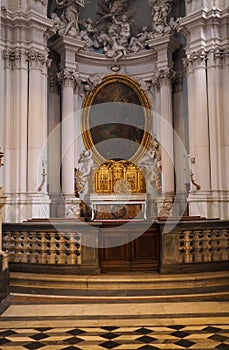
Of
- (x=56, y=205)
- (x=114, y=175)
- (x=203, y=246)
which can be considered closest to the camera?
(x=203, y=246)

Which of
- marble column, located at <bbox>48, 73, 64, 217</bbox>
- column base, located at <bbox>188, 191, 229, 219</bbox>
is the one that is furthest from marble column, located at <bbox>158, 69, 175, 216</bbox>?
marble column, located at <bbox>48, 73, 64, 217</bbox>

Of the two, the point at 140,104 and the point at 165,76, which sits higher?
the point at 165,76

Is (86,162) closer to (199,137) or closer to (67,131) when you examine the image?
(67,131)

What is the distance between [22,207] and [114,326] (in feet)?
25.5

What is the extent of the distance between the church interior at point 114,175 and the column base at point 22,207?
0.14 feet

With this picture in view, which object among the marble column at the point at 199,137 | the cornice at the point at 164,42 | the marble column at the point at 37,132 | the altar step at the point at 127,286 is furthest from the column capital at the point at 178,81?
the altar step at the point at 127,286

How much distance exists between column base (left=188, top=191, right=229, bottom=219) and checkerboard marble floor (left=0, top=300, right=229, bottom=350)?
21.3 feet

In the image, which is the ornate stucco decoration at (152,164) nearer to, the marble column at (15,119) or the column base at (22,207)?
the column base at (22,207)

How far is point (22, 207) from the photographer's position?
41.7 feet

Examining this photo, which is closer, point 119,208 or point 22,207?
point 22,207

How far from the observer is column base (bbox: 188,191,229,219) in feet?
A: 42.3

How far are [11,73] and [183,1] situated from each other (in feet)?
22.5

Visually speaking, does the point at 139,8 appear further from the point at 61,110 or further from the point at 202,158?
the point at 202,158

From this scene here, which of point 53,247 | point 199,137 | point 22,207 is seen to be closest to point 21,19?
point 22,207
